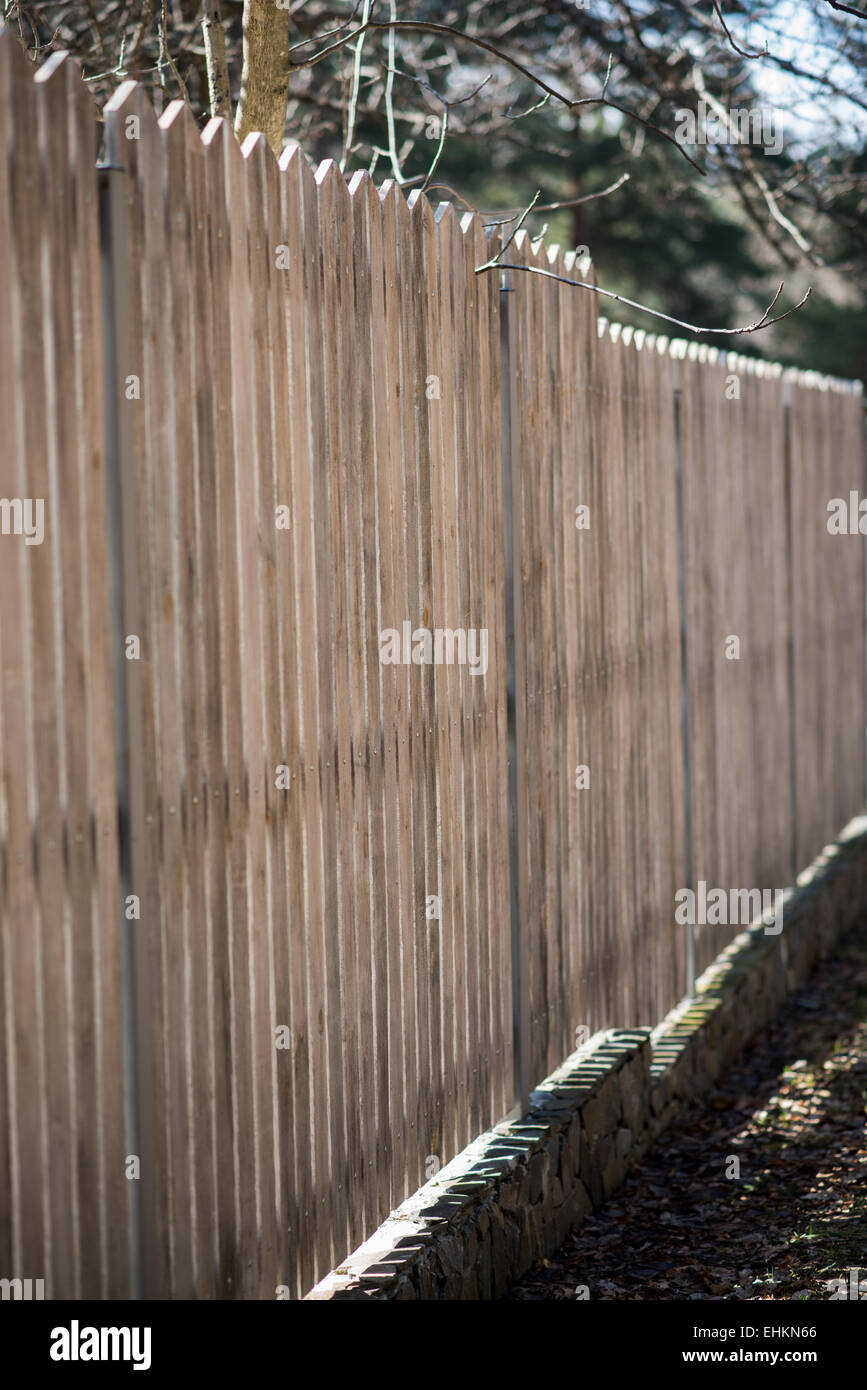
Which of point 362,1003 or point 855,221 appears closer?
point 362,1003

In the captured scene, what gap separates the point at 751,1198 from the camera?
5.04 meters

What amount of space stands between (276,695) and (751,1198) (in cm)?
275

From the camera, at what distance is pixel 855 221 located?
32.7ft

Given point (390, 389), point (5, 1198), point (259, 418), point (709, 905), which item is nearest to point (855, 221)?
point (709, 905)

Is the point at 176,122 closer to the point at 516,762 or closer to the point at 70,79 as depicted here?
the point at 70,79

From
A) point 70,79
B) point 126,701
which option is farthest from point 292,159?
point 126,701

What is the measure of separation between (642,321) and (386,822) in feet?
54.1

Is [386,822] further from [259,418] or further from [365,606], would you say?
[259,418]

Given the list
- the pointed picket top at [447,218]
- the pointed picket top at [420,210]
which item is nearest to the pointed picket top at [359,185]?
the pointed picket top at [420,210]

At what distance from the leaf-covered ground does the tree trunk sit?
357 centimetres

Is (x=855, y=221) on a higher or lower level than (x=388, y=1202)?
higher

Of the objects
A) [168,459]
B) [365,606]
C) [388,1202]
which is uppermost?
[168,459]

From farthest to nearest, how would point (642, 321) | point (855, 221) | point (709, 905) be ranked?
point (642, 321) → point (855, 221) → point (709, 905)

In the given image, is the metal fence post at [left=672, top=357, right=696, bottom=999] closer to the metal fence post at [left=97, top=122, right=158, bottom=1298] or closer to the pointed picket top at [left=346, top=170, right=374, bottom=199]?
the pointed picket top at [left=346, top=170, right=374, bottom=199]
